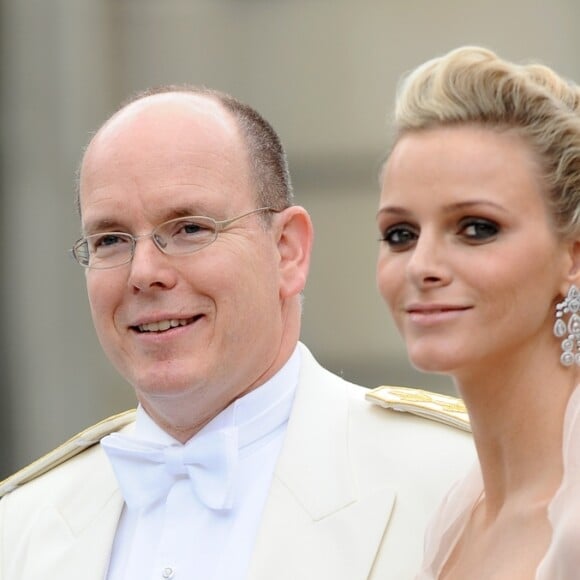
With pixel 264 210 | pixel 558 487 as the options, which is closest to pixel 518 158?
pixel 558 487

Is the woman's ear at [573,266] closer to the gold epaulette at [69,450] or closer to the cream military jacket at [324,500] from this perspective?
the cream military jacket at [324,500]

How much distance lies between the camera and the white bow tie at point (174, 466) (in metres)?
2.79

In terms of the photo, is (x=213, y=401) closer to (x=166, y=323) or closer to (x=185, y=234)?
(x=166, y=323)

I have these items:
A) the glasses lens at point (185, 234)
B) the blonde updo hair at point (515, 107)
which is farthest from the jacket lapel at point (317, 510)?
the blonde updo hair at point (515, 107)

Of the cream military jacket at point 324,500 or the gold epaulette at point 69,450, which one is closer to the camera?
the cream military jacket at point 324,500

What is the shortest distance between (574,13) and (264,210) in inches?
107

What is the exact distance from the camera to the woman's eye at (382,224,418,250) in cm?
211

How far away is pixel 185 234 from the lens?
2.79 metres

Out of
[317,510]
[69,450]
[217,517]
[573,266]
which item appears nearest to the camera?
[573,266]

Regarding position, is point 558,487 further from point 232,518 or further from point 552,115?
point 232,518

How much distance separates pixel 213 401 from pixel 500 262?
97cm

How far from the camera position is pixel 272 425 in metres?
2.88

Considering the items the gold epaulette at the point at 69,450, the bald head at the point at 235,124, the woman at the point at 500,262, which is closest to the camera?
the woman at the point at 500,262

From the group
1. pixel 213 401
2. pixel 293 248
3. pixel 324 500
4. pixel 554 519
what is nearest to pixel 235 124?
pixel 293 248
